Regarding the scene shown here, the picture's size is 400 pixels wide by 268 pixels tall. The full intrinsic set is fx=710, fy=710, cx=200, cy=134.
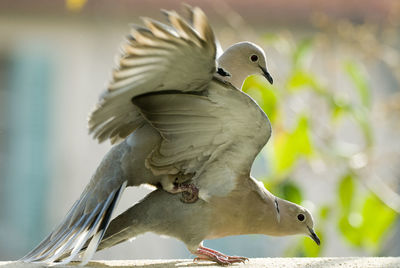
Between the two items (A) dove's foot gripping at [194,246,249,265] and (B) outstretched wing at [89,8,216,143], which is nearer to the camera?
(B) outstretched wing at [89,8,216,143]

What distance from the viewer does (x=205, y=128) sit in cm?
183

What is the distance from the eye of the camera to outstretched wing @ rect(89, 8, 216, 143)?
1.64 m

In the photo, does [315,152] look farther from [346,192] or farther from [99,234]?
[99,234]

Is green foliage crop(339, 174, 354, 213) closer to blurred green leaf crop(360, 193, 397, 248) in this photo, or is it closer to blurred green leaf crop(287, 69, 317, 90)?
blurred green leaf crop(360, 193, 397, 248)

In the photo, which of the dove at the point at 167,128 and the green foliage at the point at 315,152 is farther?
the green foliage at the point at 315,152

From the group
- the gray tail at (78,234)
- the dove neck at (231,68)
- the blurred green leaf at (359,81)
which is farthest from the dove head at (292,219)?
the blurred green leaf at (359,81)

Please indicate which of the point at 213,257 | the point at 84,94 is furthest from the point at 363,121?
the point at 84,94

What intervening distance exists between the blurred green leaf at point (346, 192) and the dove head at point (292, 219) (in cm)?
118

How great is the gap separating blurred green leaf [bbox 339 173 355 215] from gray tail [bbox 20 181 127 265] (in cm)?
161

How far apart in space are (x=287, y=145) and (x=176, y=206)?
132cm

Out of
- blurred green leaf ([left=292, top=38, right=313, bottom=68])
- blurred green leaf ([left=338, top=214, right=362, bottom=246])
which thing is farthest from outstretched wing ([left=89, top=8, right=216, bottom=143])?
blurred green leaf ([left=338, top=214, right=362, bottom=246])

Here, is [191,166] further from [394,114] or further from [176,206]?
[394,114]

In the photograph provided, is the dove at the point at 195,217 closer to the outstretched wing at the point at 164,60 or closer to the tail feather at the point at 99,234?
the tail feather at the point at 99,234

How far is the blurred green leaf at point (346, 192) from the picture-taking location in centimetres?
324
